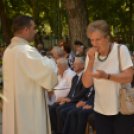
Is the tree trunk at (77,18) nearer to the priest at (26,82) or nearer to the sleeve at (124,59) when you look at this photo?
the priest at (26,82)

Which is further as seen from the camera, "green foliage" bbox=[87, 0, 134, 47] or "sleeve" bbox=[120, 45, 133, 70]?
"green foliage" bbox=[87, 0, 134, 47]

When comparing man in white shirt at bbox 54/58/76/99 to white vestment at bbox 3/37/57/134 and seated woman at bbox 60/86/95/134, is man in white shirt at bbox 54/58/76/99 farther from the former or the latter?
white vestment at bbox 3/37/57/134

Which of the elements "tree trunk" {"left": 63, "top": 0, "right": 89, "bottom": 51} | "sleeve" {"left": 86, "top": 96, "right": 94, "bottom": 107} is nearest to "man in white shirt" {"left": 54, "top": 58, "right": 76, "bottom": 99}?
"sleeve" {"left": 86, "top": 96, "right": 94, "bottom": 107}

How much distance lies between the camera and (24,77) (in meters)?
3.71

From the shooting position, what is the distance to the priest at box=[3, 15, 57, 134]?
3684mm

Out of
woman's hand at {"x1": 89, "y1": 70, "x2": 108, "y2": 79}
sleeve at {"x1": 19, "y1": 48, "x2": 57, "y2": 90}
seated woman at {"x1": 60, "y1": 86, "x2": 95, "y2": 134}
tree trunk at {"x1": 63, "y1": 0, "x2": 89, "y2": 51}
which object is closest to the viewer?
woman's hand at {"x1": 89, "y1": 70, "x2": 108, "y2": 79}

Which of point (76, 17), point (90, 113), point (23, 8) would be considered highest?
point (23, 8)

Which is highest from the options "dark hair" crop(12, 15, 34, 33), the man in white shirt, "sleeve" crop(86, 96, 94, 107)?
"dark hair" crop(12, 15, 34, 33)

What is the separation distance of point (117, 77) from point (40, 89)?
1028 mm

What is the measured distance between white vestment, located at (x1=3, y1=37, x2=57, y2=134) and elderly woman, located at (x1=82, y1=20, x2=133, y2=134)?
594mm

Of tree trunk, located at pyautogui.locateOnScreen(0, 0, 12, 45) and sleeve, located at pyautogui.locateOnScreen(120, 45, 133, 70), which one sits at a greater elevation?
tree trunk, located at pyautogui.locateOnScreen(0, 0, 12, 45)

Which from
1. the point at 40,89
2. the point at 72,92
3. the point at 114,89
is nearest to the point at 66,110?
the point at 72,92

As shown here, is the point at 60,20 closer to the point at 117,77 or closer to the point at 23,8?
the point at 23,8

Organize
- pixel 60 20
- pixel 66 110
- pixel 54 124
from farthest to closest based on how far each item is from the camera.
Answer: pixel 60 20
pixel 54 124
pixel 66 110
